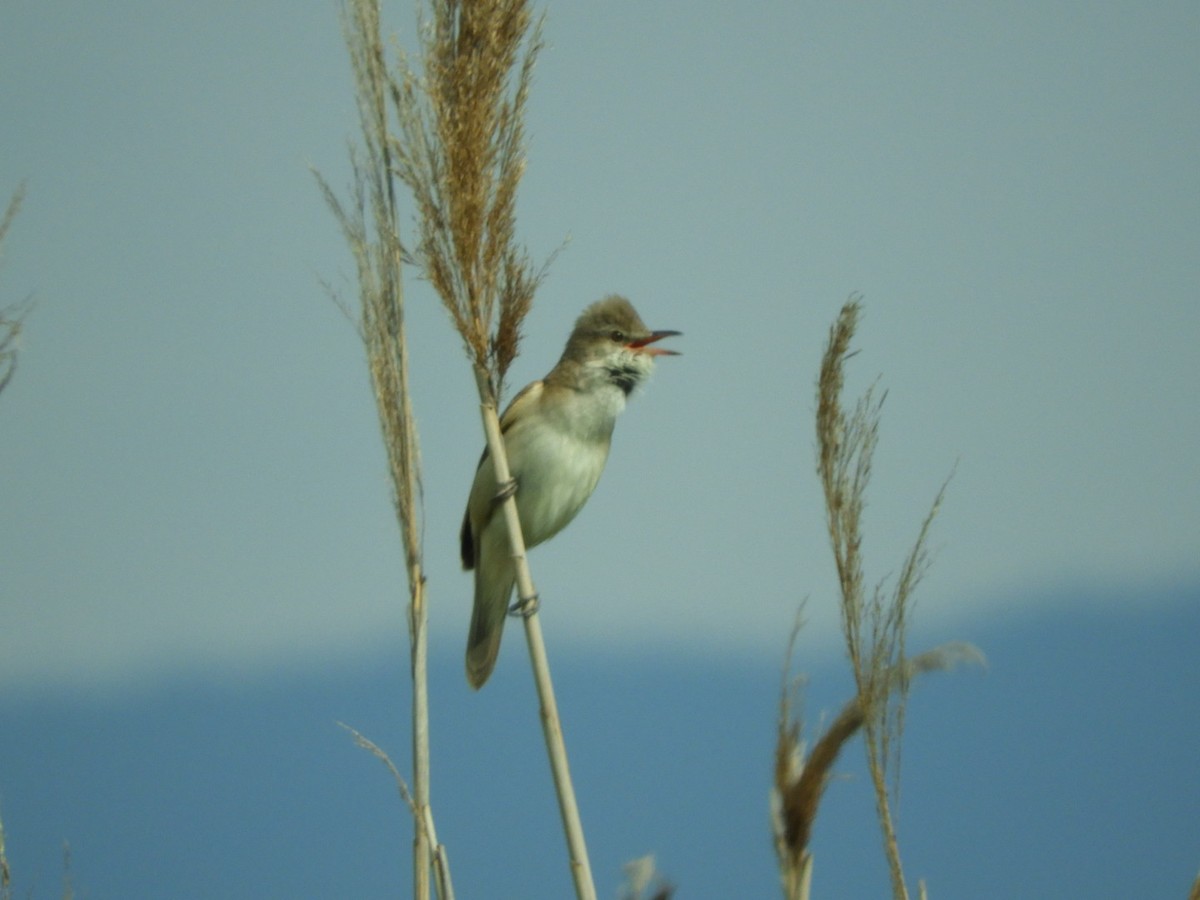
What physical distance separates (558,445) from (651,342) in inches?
13.1

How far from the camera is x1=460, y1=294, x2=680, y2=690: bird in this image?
3004 millimetres

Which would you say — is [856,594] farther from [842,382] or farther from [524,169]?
[524,169]

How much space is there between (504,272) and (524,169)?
0.18 m

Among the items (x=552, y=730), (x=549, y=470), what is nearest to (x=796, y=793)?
(x=552, y=730)

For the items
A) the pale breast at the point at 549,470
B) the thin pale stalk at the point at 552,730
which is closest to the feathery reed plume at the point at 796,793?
the thin pale stalk at the point at 552,730

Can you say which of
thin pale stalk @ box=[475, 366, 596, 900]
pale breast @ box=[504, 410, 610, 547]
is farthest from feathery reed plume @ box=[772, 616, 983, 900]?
pale breast @ box=[504, 410, 610, 547]

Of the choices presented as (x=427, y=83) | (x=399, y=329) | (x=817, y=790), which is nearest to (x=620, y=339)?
(x=399, y=329)

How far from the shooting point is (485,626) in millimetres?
3096

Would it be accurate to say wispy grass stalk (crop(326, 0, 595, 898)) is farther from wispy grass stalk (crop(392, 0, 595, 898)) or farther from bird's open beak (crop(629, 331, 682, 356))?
bird's open beak (crop(629, 331, 682, 356))

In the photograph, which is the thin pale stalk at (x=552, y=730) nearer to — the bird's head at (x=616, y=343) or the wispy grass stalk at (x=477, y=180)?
the wispy grass stalk at (x=477, y=180)

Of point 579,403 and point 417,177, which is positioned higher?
point 417,177

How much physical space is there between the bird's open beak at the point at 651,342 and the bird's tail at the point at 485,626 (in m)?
0.64

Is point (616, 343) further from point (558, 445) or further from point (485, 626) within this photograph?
point (485, 626)

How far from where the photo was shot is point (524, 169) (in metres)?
2.18
